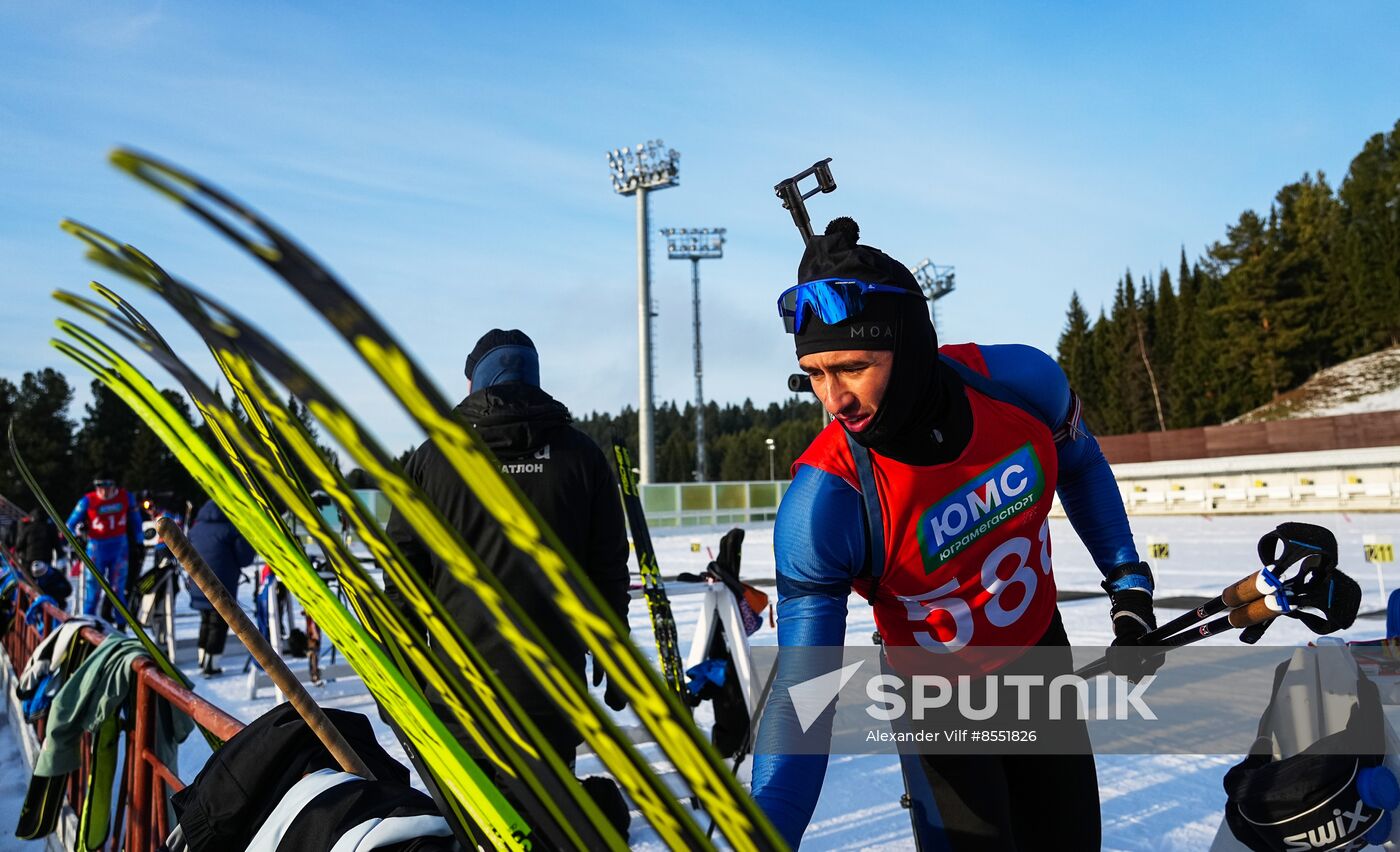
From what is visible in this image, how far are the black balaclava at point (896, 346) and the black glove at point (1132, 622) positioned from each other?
794 millimetres

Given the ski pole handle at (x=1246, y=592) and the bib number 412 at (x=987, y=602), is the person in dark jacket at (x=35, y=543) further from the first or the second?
the ski pole handle at (x=1246, y=592)

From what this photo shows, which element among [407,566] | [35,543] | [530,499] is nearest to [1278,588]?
[530,499]

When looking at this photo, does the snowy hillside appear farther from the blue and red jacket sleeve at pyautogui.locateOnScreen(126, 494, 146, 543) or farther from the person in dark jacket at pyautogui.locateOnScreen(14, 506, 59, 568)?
the person in dark jacket at pyautogui.locateOnScreen(14, 506, 59, 568)

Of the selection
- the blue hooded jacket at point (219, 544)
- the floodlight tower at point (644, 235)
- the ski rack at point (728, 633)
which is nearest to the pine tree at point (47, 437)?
the floodlight tower at point (644, 235)

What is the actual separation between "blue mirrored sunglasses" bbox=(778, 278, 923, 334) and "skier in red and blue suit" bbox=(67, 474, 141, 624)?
33.9ft

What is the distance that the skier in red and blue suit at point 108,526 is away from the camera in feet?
32.3

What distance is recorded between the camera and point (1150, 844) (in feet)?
12.4

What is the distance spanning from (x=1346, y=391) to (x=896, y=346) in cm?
5970

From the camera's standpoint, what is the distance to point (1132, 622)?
8.08ft

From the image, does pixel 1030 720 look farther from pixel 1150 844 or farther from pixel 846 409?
pixel 1150 844

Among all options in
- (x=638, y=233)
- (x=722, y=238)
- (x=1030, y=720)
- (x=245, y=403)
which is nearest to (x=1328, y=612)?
(x=1030, y=720)

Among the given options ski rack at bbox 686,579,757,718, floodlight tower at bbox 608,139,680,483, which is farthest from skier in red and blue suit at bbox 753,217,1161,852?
floodlight tower at bbox 608,139,680,483

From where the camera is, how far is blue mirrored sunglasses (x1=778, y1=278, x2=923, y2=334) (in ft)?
6.45

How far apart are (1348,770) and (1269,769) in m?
0.18
